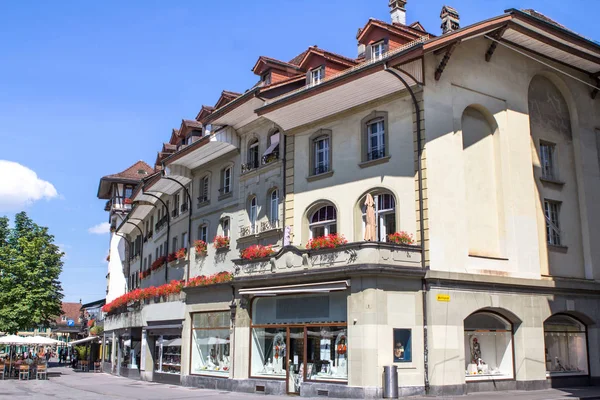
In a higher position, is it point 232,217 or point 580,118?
point 580,118

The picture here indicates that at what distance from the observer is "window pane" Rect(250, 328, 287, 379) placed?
23.7 m

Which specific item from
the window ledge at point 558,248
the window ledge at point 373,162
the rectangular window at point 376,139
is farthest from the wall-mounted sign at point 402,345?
the window ledge at point 558,248

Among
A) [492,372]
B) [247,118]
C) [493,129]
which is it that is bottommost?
[492,372]

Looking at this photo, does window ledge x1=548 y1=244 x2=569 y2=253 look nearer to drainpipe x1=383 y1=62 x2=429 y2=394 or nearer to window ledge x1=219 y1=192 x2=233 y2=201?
drainpipe x1=383 y1=62 x2=429 y2=394

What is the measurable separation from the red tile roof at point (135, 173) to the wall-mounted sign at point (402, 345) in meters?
42.0

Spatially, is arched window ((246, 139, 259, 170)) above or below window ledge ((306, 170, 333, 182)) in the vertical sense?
above

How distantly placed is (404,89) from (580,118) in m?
9.61

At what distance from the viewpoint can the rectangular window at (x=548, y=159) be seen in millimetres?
26227

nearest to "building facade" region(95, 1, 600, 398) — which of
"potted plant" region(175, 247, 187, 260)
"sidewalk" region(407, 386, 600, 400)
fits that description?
"sidewalk" region(407, 386, 600, 400)

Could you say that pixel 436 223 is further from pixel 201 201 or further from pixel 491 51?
pixel 201 201

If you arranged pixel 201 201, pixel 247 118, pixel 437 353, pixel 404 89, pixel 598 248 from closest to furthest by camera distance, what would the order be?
pixel 437 353 < pixel 404 89 < pixel 598 248 < pixel 247 118 < pixel 201 201

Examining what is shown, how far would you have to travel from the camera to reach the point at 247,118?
96.2ft

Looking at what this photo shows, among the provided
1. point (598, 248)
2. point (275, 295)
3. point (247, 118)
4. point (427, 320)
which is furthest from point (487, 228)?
point (247, 118)

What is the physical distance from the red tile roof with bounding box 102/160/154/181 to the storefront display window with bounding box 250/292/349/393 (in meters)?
36.8
